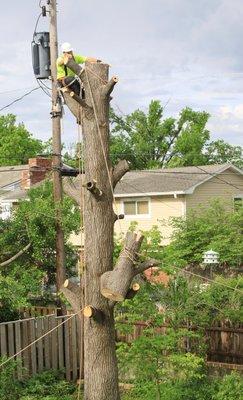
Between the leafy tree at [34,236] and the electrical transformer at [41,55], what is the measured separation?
104 inches

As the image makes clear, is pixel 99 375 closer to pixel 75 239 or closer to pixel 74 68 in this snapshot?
pixel 74 68

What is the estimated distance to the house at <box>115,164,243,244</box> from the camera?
95.6 feet

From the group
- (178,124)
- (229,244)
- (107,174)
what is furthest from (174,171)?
(107,174)

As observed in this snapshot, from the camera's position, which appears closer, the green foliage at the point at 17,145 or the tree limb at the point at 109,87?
the tree limb at the point at 109,87

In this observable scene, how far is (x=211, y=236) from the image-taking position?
23625 mm

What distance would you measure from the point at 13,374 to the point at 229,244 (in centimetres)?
1248

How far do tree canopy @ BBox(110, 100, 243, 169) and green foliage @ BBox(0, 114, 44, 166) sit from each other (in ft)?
22.3

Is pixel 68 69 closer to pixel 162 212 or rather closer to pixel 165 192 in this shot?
pixel 165 192

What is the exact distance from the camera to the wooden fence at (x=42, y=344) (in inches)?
491

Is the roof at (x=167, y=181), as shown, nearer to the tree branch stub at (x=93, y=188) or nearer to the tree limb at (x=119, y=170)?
the tree limb at (x=119, y=170)

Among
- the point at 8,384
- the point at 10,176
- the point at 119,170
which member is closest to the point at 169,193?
the point at 10,176

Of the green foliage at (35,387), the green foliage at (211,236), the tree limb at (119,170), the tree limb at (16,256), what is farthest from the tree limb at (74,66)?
the green foliage at (211,236)

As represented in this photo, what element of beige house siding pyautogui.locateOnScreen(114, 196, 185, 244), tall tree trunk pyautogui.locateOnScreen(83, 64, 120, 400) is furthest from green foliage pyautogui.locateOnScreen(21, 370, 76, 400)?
beige house siding pyautogui.locateOnScreen(114, 196, 185, 244)

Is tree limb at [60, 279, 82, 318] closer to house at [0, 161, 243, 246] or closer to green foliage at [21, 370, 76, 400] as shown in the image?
green foliage at [21, 370, 76, 400]
